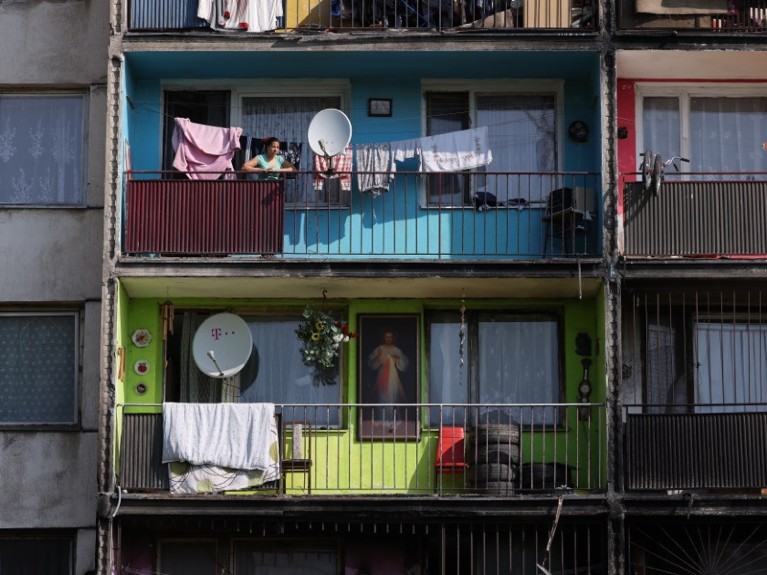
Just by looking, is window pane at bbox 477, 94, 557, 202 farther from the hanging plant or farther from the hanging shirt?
the hanging plant

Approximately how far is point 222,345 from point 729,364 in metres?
6.70

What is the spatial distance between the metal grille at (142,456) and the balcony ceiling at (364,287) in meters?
1.84

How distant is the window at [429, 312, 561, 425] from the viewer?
23547mm

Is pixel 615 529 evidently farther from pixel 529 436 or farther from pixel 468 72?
pixel 468 72

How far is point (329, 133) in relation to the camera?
22.9 meters

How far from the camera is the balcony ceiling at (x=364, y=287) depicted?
22.6m

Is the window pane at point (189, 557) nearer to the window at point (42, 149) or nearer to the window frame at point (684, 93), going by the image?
the window at point (42, 149)

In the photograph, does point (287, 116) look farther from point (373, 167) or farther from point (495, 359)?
point (495, 359)

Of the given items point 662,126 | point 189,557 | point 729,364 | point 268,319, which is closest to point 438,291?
point 268,319

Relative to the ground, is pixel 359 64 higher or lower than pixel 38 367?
higher

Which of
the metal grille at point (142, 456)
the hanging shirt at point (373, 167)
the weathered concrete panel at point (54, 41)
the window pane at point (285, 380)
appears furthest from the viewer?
the weathered concrete panel at point (54, 41)

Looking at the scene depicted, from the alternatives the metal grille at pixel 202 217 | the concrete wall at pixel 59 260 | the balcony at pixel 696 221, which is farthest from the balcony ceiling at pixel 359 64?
the balcony at pixel 696 221

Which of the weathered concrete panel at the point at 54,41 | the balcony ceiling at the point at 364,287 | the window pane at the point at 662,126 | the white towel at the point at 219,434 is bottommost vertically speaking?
the white towel at the point at 219,434

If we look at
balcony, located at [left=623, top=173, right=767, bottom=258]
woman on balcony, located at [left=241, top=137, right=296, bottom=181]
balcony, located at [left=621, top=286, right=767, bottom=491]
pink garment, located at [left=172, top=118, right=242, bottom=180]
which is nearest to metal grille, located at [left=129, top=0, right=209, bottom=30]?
pink garment, located at [left=172, top=118, right=242, bottom=180]
